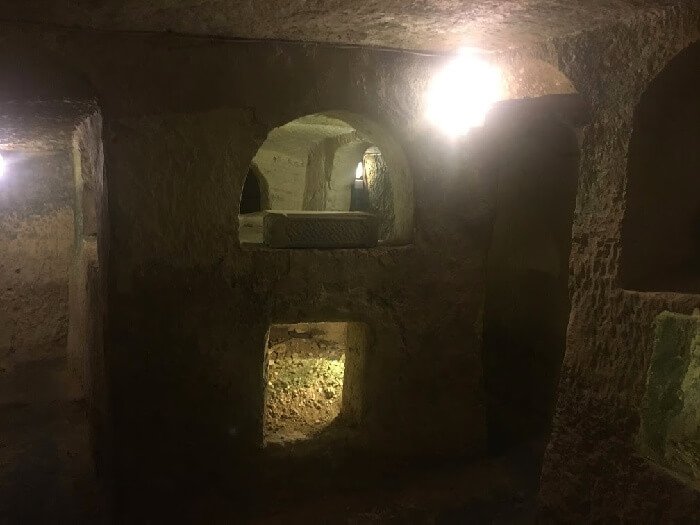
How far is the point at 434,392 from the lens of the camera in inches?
168

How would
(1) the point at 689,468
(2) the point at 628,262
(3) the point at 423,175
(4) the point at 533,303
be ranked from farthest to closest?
(4) the point at 533,303 → (3) the point at 423,175 → (2) the point at 628,262 → (1) the point at 689,468

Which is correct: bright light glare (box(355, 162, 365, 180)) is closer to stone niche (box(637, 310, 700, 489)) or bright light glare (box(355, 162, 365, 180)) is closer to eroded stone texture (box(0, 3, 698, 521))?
eroded stone texture (box(0, 3, 698, 521))

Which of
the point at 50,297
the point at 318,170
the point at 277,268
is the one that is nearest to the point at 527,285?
the point at 277,268

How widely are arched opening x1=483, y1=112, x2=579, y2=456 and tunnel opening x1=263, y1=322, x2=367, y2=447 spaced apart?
111cm

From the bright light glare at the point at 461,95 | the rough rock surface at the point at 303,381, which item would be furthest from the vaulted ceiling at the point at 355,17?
the rough rock surface at the point at 303,381

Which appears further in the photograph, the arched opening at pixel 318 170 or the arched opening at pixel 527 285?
the arched opening at pixel 318 170

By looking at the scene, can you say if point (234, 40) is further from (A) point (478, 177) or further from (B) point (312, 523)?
(B) point (312, 523)

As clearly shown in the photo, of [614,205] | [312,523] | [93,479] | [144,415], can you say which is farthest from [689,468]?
[93,479]

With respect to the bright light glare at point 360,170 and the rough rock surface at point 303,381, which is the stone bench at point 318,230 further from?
the bright light glare at point 360,170

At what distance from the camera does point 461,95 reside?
3.91 metres

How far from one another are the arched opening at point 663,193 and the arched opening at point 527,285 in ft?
5.82

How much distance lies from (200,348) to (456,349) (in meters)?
1.83

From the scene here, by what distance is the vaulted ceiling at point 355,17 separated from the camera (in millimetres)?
2576

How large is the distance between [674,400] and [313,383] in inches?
150
